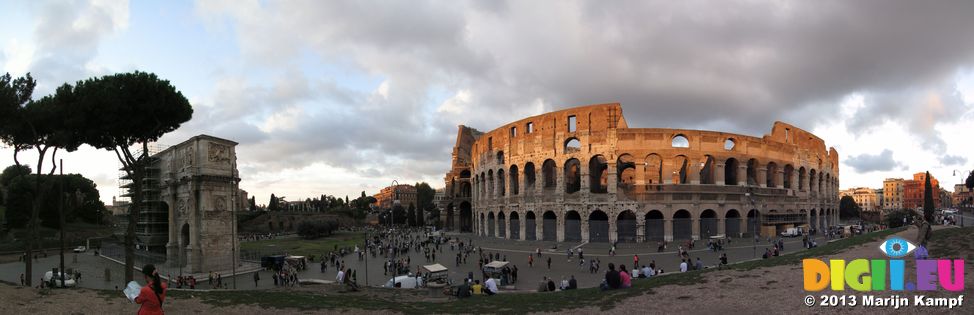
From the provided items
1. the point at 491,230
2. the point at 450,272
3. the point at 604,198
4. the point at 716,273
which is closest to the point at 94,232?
the point at 491,230

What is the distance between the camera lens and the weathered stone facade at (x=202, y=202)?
1289 inches

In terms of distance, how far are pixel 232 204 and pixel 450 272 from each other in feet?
52.6

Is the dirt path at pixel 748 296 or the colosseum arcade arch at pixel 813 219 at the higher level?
the dirt path at pixel 748 296

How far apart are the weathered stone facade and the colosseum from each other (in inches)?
1071

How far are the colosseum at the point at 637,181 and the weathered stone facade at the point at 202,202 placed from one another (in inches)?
1071

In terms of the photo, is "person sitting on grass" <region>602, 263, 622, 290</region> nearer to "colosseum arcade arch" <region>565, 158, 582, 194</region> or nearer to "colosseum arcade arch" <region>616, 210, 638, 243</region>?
"colosseum arcade arch" <region>616, 210, 638, 243</region>

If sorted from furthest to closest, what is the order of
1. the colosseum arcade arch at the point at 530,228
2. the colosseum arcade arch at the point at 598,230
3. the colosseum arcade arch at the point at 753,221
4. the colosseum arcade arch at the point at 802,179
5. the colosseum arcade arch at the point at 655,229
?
the colosseum arcade arch at the point at 802,179, the colosseum arcade arch at the point at 530,228, the colosseum arcade arch at the point at 753,221, the colosseum arcade arch at the point at 598,230, the colosseum arcade arch at the point at 655,229

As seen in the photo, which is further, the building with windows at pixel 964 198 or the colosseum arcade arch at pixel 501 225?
the building with windows at pixel 964 198

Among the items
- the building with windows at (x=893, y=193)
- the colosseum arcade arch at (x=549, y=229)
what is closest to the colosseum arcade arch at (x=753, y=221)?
the colosseum arcade arch at (x=549, y=229)

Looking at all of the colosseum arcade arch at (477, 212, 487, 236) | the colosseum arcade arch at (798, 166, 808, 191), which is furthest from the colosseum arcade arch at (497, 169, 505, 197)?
the colosseum arcade arch at (798, 166, 808, 191)

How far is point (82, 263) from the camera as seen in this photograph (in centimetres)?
4150

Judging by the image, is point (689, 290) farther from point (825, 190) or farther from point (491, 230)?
point (825, 190)
